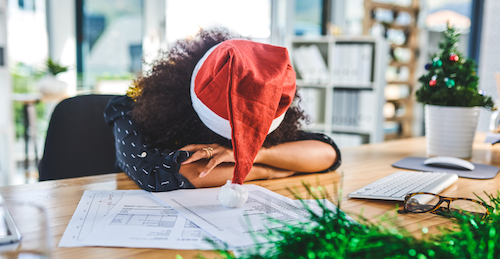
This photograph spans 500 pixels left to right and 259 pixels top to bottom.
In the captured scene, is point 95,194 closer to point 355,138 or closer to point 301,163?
point 301,163

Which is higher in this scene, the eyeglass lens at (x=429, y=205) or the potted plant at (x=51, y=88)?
the potted plant at (x=51, y=88)

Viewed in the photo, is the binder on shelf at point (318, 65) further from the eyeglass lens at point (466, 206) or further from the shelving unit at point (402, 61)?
the eyeglass lens at point (466, 206)

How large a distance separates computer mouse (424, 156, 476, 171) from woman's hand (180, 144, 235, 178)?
2.03ft

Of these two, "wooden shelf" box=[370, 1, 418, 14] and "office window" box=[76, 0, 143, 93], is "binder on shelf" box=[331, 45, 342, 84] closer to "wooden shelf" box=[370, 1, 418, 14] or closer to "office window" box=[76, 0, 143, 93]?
"wooden shelf" box=[370, 1, 418, 14]

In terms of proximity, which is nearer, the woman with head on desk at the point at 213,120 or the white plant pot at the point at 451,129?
the woman with head on desk at the point at 213,120

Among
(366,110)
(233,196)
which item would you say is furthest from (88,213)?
(366,110)

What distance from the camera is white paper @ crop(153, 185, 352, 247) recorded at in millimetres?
553

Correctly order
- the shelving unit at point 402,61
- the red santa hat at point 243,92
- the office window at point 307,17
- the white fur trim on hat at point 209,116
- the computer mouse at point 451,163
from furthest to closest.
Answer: the office window at point 307,17, the shelving unit at point 402,61, the computer mouse at point 451,163, the white fur trim on hat at point 209,116, the red santa hat at point 243,92

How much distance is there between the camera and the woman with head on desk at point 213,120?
64 cm

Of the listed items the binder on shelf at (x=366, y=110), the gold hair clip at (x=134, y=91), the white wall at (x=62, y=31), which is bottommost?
the binder on shelf at (x=366, y=110)

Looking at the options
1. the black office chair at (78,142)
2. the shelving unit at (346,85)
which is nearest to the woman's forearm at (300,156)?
the black office chair at (78,142)

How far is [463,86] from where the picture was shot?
1.18 m

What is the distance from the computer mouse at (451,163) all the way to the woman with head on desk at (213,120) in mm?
302

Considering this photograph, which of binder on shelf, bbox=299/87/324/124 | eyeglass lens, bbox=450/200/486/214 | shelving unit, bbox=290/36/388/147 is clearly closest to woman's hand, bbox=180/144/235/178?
eyeglass lens, bbox=450/200/486/214
